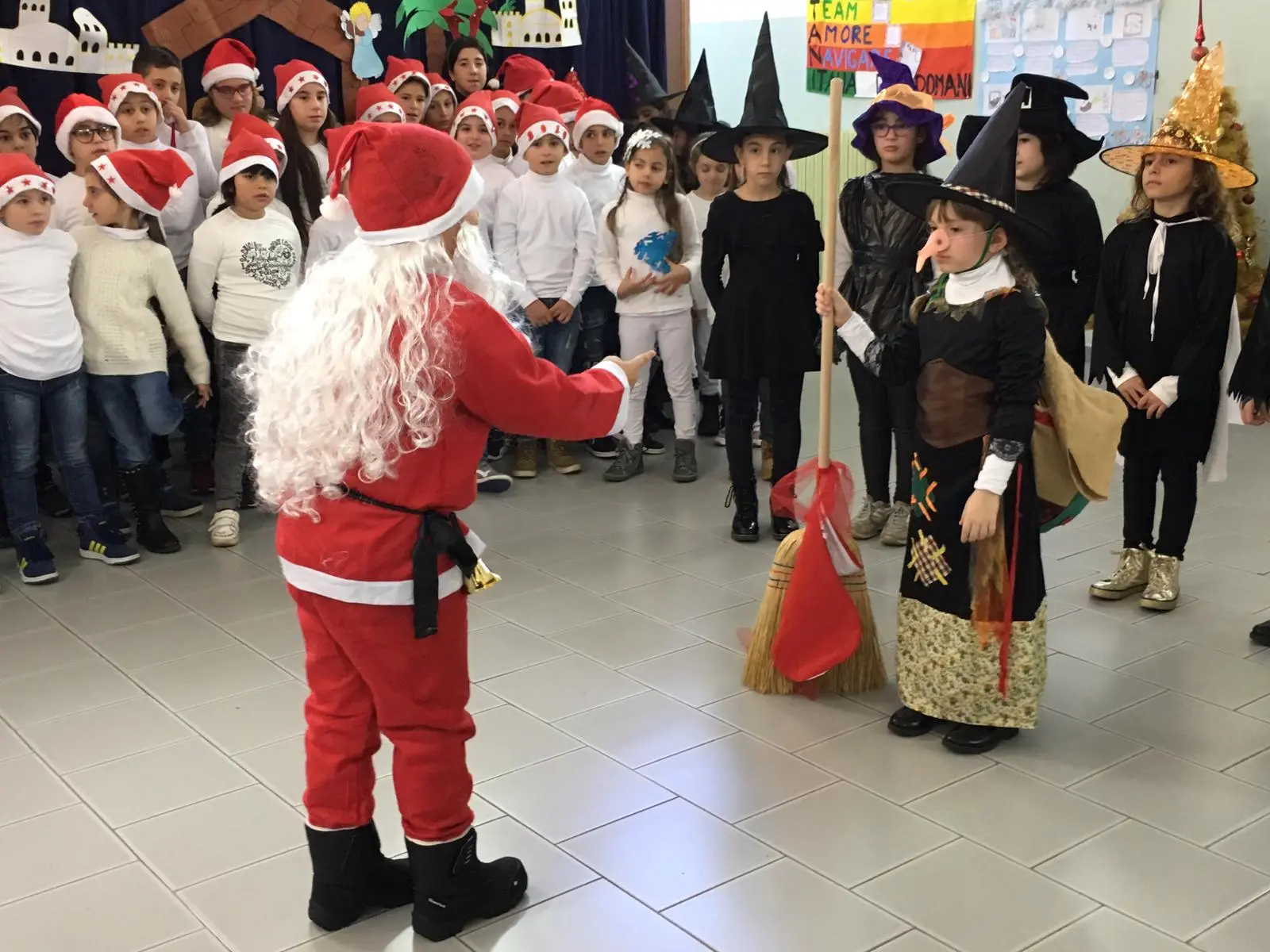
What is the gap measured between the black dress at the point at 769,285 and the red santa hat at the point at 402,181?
2.33 meters

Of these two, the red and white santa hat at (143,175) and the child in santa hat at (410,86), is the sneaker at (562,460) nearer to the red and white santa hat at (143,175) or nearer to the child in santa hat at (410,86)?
the child in santa hat at (410,86)

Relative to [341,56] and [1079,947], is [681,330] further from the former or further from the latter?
[1079,947]

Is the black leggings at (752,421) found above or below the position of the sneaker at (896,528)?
above

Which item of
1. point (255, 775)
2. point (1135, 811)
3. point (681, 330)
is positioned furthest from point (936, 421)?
point (681, 330)

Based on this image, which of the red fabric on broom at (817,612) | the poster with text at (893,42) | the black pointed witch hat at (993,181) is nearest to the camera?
the black pointed witch hat at (993,181)

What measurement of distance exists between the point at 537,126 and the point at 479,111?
0.27 meters

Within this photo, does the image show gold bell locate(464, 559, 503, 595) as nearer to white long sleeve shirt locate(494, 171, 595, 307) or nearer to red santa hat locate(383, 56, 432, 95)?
white long sleeve shirt locate(494, 171, 595, 307)

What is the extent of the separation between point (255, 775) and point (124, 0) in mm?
3901

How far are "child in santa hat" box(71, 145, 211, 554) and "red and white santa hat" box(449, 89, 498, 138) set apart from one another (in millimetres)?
1228

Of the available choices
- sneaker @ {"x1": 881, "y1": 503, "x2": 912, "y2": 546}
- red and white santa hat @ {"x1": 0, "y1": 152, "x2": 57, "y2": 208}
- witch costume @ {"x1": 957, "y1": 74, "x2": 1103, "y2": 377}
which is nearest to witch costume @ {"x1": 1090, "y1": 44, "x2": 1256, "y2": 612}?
witch costume @ {"x1": 957, "y1": 74, "x2": 1103, "y2": 377}

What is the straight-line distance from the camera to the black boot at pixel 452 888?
218cm

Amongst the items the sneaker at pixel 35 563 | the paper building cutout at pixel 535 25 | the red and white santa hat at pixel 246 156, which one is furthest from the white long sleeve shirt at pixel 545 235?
the sneaker at pixel 35 563

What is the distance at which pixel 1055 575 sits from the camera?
3.94 metres

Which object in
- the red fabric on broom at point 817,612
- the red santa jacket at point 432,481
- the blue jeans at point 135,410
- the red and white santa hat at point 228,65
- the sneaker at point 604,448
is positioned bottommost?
the sneaker at point 604,448
